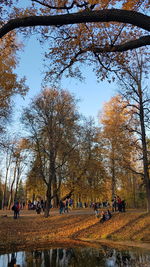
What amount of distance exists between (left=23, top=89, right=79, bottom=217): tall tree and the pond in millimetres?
11864

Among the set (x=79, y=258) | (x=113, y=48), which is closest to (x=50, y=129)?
(x=79, y=258)

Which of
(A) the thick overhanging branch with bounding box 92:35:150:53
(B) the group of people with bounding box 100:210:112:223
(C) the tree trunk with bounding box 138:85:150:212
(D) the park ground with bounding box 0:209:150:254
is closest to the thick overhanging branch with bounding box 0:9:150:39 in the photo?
(A) the thick overhanging branch with bounding box 92:35:150:53

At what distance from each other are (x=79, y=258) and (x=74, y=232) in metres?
7.18

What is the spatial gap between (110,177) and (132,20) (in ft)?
94.2

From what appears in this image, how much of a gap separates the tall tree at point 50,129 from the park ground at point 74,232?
161 inches

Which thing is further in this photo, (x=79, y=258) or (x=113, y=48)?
(x=79, y=258)

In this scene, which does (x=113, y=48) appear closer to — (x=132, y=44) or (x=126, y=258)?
(x=132, y=44)

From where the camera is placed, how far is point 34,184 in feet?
83.7

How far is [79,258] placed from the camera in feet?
34.8

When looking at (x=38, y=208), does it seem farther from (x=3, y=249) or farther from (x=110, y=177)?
(x=3, y=249)

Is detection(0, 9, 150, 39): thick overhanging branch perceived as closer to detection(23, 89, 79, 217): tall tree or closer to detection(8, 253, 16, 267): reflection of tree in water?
detection(8, 253, 16, 267): reflection of tree in water

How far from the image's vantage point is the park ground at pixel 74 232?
14473 millimetres

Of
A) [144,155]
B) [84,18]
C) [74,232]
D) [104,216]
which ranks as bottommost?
[74,232]

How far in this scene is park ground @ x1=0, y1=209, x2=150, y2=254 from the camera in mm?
14473
